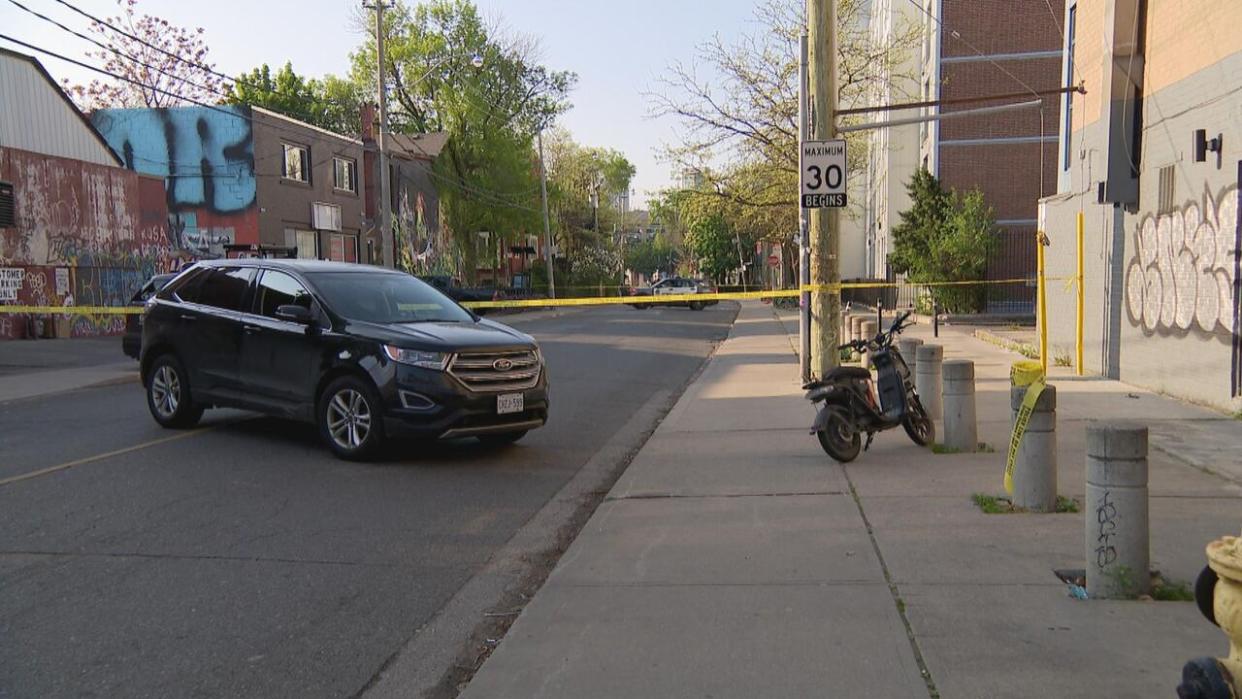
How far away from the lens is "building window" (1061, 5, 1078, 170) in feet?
51.6

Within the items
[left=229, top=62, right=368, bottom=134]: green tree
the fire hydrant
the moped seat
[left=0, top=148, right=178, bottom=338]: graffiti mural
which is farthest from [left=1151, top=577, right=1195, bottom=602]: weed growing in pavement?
[left=229, top=62, right=368, bottom=134]: green tree

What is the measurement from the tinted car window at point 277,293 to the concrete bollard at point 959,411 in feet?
19.5

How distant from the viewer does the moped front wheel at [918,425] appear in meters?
8.73

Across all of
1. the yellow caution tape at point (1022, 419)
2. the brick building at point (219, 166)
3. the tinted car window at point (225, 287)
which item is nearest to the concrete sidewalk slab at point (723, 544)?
the yellow caution tape at point (1022, 419)

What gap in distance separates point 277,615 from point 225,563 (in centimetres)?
104

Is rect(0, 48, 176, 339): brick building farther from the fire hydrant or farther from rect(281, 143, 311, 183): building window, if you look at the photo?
the fire hydrant

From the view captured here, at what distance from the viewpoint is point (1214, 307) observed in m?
10.4

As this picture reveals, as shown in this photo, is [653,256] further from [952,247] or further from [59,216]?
[59,216]

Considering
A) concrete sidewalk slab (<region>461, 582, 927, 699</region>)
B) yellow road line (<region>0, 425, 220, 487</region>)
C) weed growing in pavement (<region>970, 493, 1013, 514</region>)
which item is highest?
yellow road line (<region>0, 425, 220, 487</region>)

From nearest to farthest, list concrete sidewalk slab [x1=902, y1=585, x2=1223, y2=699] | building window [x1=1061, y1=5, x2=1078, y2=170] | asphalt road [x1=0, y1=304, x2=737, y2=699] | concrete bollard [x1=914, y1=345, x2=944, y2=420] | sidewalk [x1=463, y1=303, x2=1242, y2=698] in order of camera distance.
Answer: concrete sidewalk slab [x1=902, y1=585, x2=1223, y2=699] → sidewalk [x1=463, y1=303, x2=1242, y2=698] → asphalt road [x1=0, y1=304, x2=737, y2=699] → concrete bollard [x1=914, y1=345, x2=944, y2=420] → building window [x1=1061, y1=5, x2=1078, y2=170]

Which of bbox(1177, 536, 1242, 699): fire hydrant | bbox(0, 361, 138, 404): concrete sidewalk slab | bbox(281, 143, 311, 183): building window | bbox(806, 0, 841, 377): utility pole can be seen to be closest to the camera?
bbox(1177, 536, 1242, 699): fire hydrant

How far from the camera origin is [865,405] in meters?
8.41

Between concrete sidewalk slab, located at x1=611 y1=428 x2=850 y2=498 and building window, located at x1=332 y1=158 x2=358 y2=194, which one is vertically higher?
building window, located at x1=332 y1=158 x2=358 y2=194

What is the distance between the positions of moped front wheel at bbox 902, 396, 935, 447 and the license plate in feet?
11.4
